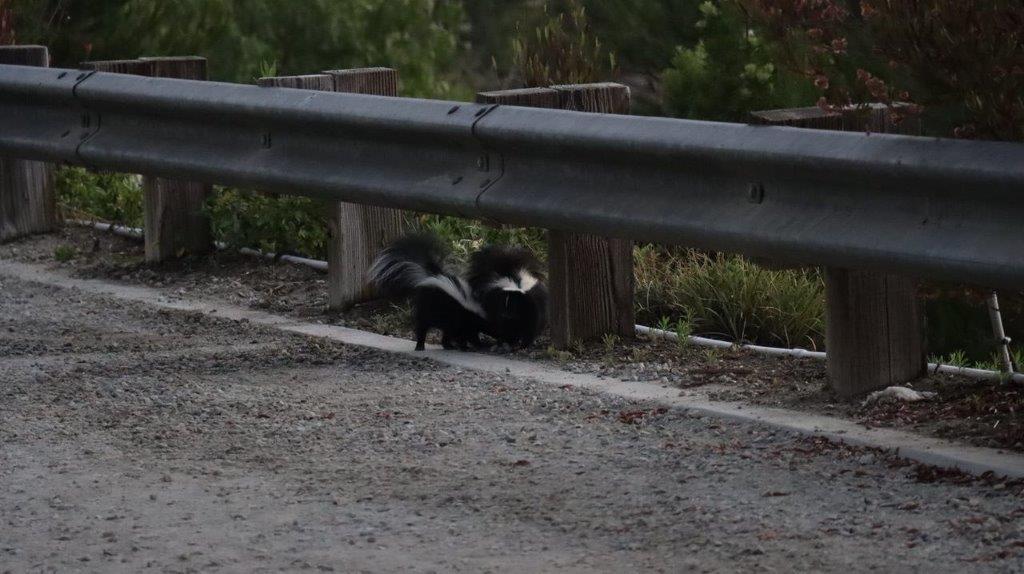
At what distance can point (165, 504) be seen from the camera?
4.70 meters

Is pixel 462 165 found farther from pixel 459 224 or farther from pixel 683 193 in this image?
pixel 459 224

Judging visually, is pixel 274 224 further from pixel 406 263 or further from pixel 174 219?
pixel 406 263

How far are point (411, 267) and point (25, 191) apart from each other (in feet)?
11.2

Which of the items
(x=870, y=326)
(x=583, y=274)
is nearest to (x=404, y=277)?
(x=583, y=274)

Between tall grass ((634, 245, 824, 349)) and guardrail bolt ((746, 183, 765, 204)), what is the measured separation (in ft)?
5.50

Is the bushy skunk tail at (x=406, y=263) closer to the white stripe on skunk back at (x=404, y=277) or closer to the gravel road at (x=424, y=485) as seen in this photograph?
the white stripe on skunk back at (x=404, y=277)

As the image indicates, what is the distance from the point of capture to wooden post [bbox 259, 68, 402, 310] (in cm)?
765

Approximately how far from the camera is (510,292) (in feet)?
23.5

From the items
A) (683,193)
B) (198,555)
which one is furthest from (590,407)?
(198,555)

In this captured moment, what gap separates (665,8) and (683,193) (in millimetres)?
14974

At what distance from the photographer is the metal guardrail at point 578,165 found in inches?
195

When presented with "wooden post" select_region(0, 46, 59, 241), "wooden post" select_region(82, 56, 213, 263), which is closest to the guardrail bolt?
"wooden post" select_region(82, 56, 213, 263)

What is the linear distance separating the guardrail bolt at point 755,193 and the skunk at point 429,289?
1.74 meters

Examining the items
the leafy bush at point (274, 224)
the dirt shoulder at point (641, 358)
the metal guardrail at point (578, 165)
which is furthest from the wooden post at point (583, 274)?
the leafy bush at point (274, 224)
